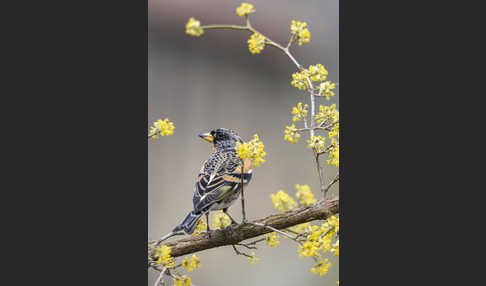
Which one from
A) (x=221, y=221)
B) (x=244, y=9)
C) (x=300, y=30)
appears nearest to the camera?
(x=244, y=9)

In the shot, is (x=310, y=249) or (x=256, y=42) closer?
(x=310, y=249)

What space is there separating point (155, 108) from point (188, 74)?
31cm

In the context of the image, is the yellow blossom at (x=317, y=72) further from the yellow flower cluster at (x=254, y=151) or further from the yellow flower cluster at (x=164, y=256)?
the yellow flower cluster at (x=164, y=256)

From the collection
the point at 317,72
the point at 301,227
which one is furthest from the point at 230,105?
the point at 301,227

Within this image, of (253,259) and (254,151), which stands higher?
(254,151)

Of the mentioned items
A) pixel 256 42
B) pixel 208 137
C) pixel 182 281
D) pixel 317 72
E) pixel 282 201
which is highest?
pixel 256 42

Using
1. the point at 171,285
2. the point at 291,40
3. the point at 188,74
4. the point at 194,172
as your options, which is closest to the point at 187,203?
the point at 194,172

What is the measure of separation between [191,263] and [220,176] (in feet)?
2.11

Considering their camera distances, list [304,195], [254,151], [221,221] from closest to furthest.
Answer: [254,151], [221,221], [304,195]

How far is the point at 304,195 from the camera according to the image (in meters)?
4.03

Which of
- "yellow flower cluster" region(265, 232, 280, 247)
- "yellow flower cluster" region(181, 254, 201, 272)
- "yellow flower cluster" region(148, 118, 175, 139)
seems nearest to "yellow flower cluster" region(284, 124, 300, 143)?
"yellow flower cluster" region(265, 232, 280, 247)

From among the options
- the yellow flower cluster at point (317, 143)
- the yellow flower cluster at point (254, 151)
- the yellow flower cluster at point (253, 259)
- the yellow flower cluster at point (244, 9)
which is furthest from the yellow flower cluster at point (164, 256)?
the yellow flower cluster at point (244, 9)

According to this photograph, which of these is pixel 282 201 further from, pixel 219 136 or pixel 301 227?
pixel 219 136

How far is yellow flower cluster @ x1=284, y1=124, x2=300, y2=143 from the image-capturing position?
3779 mm
